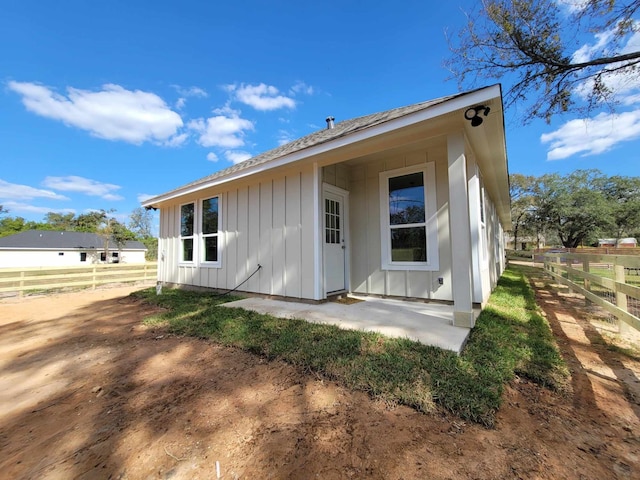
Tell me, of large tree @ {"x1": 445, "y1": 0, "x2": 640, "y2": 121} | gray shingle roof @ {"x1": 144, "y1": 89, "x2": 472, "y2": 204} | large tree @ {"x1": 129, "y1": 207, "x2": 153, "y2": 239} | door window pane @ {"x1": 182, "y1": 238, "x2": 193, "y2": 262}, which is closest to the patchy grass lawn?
gray shingle roof @ {"x1": 144, "y1": 89, "x2": 472, "y2": 204}

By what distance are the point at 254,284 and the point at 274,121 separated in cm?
1198

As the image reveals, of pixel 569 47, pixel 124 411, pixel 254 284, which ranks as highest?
pixel 569 47

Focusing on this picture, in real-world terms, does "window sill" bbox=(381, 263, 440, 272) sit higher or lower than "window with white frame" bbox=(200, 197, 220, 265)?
lower

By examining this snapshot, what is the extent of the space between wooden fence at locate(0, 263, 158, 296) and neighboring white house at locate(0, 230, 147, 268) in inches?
735

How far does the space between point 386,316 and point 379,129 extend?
2.55 meters

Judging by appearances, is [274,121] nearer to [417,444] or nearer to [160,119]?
[160,119]

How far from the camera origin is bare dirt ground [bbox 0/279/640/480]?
1390 mm

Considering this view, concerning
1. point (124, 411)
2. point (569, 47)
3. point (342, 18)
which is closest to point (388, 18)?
point (342, 18)

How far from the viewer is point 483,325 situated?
3.45m

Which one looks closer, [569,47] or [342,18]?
[569,47]

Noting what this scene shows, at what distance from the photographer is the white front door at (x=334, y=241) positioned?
493cm

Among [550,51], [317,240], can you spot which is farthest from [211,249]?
[550,51]

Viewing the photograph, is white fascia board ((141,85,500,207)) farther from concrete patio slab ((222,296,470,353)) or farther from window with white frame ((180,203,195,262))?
concrete patio slab ((222,296,470,353))

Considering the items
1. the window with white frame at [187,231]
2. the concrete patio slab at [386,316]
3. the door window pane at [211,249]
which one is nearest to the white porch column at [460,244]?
the concrete patio slab at [386,316]
